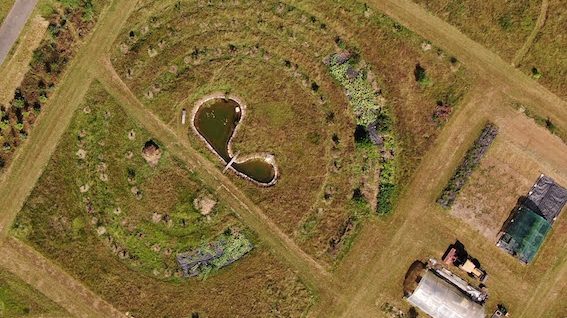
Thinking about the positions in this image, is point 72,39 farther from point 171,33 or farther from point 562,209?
point 562,209

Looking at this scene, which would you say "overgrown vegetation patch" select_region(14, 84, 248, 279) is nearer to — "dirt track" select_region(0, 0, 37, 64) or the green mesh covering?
"dirt track" select_region(0, 0, 37, 64)

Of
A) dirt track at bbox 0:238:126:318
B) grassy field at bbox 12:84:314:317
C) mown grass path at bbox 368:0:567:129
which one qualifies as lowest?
dirt track at bbox 0:238:126:318

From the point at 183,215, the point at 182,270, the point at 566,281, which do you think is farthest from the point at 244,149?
the point at 566,281

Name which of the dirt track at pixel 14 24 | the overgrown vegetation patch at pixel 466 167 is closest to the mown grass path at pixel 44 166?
the dirt track at pixel 14 24

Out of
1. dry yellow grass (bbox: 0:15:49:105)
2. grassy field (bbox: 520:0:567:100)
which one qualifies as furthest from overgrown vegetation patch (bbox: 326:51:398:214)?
dry yellow grass (bbox: 0:15:49:105)

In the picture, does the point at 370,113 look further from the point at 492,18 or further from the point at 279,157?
the point at 492,18

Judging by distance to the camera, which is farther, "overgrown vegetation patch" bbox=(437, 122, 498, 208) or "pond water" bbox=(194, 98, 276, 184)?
"pond water" bbox=(194, 98, 276, 184)

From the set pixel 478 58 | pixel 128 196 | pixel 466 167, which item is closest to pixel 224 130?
pixel 128 196
